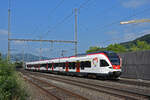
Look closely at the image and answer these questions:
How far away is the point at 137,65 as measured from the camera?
22203mm

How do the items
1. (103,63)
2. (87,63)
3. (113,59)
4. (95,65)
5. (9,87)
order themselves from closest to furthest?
(9,87) < (113,59) < (103,63) < (95,65) < (87,63)

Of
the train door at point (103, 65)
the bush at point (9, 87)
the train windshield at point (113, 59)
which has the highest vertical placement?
the train windshield at point (113, 59)

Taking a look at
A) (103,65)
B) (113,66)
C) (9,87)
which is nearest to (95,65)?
(103,65)

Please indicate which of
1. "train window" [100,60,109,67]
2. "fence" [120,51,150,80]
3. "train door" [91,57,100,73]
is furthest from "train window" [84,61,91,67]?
"fence" [120,51,150,80]

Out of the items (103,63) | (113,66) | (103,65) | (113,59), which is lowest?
→ (113,66)

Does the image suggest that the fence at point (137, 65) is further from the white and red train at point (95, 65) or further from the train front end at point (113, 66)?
the train front end at point (113, 66)

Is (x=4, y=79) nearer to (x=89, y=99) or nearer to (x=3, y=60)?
(x=3, y=60)

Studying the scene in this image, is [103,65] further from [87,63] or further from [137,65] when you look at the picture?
[137,65]

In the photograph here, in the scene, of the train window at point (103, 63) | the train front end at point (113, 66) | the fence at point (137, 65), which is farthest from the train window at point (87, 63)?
the fence at point (137, 65)

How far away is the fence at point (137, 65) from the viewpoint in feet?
68.8

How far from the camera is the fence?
68.8ft

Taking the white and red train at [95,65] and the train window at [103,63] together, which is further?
the train window at [103,63]

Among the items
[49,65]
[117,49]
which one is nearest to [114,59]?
[49,65]

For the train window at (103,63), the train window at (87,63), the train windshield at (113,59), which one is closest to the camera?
the train windshield at (113,59)
